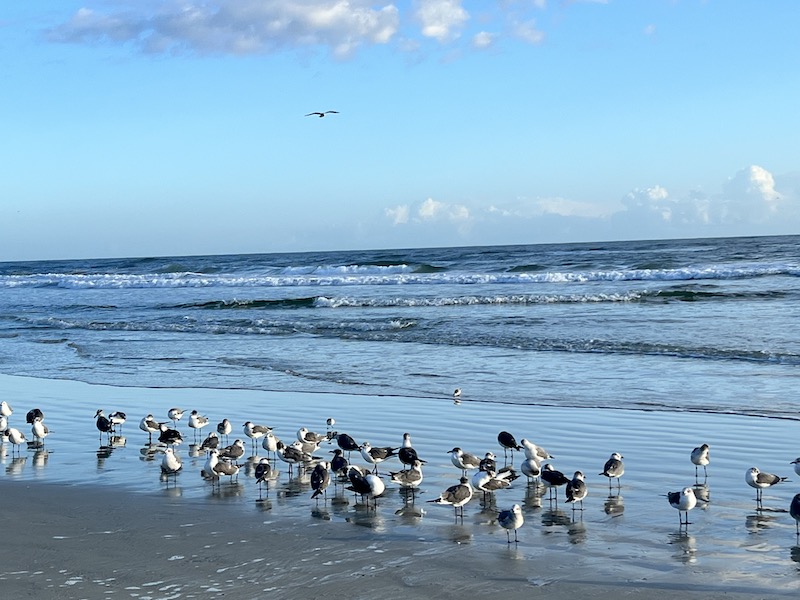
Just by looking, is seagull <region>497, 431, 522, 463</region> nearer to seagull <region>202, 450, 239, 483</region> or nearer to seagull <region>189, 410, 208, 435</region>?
seagull <region>202, 450, 239, 483</region>

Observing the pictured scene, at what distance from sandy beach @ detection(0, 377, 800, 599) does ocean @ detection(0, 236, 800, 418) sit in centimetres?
354

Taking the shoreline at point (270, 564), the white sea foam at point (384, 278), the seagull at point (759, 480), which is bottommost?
the shoreline at point (270, 564)

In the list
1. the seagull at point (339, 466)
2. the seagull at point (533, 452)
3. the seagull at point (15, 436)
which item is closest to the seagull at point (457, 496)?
the seagull at point (339, 466)

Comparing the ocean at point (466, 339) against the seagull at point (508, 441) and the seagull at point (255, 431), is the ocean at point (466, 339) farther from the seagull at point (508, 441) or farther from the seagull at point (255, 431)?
the seagull at point (255, 431)

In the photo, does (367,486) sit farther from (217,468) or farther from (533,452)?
(533,452)

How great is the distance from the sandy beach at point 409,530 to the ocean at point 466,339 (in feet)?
11.6

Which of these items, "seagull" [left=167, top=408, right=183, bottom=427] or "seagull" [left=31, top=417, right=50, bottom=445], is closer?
"seagull" [left=31, top=417, right=50, bottom=445]

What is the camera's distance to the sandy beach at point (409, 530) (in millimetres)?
6953

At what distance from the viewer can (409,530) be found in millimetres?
8344

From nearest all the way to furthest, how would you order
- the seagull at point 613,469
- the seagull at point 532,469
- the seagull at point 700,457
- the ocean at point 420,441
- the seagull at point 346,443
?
the ocean at point 420,441
the seagull at point 613,469
the seagull at point 532,469
the seagull at point 700,457
the seagull at point 346,443

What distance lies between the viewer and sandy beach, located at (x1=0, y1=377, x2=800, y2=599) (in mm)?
6953

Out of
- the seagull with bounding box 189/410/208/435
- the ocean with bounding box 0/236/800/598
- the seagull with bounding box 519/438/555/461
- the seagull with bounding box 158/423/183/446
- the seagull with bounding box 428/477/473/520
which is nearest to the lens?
the ocean with bounding box 0/236/800/598

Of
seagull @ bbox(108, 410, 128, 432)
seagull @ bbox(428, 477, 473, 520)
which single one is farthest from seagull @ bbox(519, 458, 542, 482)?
seagull @ bbox(108, 410, 128, 432)

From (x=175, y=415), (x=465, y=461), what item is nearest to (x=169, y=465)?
(x=465, y=461)
